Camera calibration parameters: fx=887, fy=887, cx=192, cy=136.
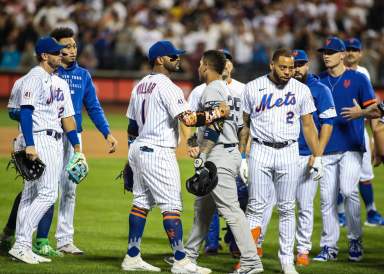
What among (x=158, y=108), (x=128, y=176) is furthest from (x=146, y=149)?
(x=128, y=176)

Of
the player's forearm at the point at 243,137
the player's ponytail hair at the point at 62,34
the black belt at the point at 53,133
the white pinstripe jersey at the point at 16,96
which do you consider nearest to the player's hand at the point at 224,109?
the player's forearm at the point at 243,137

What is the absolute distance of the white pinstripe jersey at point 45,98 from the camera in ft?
26.6

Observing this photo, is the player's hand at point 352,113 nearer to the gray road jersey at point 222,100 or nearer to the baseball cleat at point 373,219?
the gray road jersey at point 222,100

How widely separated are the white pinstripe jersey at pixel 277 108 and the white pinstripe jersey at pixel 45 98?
1.77 meters

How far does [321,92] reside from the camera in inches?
347

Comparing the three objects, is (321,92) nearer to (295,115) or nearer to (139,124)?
(295,115)

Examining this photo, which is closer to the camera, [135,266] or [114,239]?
[135,266]

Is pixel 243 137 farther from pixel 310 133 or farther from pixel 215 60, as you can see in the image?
pixel 215 60

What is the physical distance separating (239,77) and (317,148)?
611 inches

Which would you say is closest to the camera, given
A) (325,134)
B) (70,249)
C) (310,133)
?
(310,133)

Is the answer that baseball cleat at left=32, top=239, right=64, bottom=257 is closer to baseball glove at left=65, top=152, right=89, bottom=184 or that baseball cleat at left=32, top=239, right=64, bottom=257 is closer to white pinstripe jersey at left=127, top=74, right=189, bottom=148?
baseball glove at left=65, top=152, right=89, bottom=184

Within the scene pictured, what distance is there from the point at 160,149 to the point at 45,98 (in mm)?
1232

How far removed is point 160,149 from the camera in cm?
788

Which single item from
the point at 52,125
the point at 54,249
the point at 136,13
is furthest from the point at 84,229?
the point at 136,13
